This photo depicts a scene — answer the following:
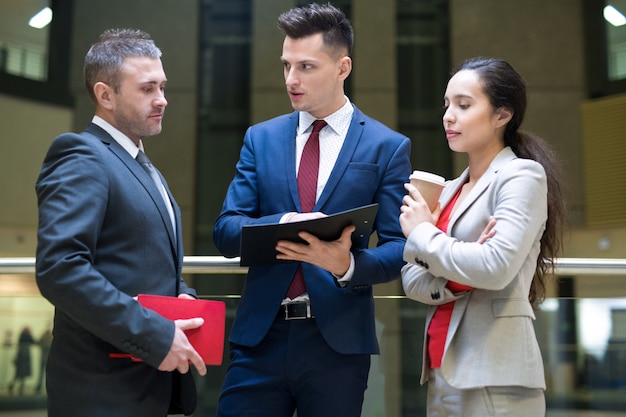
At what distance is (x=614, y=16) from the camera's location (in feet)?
29.5

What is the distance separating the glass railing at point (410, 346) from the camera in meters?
2.74

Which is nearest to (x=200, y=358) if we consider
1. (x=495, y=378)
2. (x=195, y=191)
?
(x=495, y=378)

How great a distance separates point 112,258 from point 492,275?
0.87 m

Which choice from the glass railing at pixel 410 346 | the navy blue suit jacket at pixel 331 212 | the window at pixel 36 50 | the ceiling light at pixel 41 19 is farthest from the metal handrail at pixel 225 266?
the ceiling light at pixel 41 19

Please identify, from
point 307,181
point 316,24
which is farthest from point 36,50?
point 307,181

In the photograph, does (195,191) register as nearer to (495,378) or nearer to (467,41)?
(467,41)

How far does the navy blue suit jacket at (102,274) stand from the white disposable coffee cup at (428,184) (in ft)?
2.09

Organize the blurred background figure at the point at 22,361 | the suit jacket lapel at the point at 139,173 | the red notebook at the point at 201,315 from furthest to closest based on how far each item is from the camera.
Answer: the blurred background figure at the point at 22,361
the suit jacket lapel at the point at 139,173
the red notebook at the point at 201,315

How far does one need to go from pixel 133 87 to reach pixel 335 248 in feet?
2.16

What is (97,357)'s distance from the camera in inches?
67.3

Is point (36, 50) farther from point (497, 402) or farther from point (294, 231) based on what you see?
point (497, 402)

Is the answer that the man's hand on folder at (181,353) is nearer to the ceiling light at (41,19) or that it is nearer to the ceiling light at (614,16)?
the ceiling light at (41,19)

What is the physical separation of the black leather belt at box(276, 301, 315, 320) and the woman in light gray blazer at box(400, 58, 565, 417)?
10.4 inches

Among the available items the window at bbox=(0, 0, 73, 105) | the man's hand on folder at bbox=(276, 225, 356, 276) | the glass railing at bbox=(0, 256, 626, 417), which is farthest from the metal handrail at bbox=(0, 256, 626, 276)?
the window at bbox=(0, 0, 73, 105)
